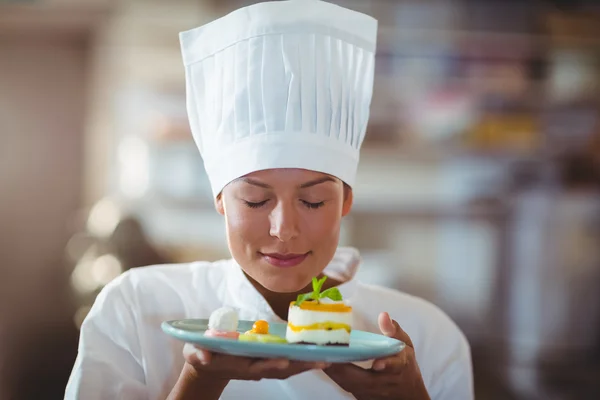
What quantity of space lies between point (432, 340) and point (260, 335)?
0.37 m

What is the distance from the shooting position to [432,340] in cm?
107

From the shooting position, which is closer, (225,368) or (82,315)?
(225,368)

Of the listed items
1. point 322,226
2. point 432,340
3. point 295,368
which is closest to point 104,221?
point 432,340

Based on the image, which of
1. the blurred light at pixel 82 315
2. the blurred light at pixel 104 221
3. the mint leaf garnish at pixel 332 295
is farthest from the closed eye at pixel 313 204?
the blurred light at pixel 104 221

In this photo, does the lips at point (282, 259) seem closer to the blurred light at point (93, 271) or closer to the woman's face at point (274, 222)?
the woman's face at point (274, 222)

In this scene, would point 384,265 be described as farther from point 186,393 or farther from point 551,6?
point 186,393

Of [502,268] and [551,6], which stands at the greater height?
[551,6]

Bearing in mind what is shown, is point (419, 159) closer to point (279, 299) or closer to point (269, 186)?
point (279, 299)

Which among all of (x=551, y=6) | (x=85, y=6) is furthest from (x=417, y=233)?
(x=85, y=6)

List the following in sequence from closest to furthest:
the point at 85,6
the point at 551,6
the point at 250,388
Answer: the point at 250,388, the point at 85,6, the point at 551,6

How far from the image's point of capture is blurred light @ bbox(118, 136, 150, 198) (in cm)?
330

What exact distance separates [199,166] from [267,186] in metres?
2.52

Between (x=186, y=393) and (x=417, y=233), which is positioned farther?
(x=417, y=233)

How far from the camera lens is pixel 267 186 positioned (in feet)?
2.81
